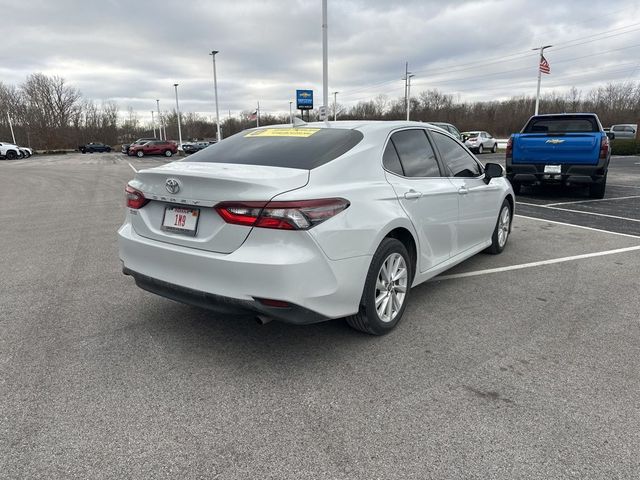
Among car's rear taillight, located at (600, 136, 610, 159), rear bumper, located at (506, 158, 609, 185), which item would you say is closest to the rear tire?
→ rear bumper, located at (506, 158, 609, 185)

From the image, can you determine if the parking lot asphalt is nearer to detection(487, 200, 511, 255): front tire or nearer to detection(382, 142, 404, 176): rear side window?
detection(487, 200, 511, 255): front tire

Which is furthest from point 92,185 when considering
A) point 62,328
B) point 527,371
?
point 527,371

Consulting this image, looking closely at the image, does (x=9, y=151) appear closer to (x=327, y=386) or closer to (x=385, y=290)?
(x=385, y=290)

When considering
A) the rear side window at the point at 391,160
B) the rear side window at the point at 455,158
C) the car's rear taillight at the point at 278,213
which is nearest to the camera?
the car's rear taillight at the point at 278,213

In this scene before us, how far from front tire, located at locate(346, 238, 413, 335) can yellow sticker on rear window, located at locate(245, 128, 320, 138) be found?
1110 millimetres

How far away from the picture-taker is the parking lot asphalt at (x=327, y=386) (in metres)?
2.25

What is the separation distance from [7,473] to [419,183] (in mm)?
3232

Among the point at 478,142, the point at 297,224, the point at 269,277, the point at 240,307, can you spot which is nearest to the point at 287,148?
the point at 297,224

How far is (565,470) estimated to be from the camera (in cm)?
218

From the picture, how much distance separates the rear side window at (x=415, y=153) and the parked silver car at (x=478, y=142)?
2903 centimetres

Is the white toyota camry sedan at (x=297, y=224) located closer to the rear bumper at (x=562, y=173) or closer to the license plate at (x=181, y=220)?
the license plate at (x=181, y=220)

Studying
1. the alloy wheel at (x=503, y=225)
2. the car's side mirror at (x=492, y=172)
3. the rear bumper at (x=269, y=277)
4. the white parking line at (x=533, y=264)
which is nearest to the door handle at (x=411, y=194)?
the rear bumper at (x=269, y=277)

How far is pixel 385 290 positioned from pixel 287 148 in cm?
129

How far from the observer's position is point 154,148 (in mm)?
44500
